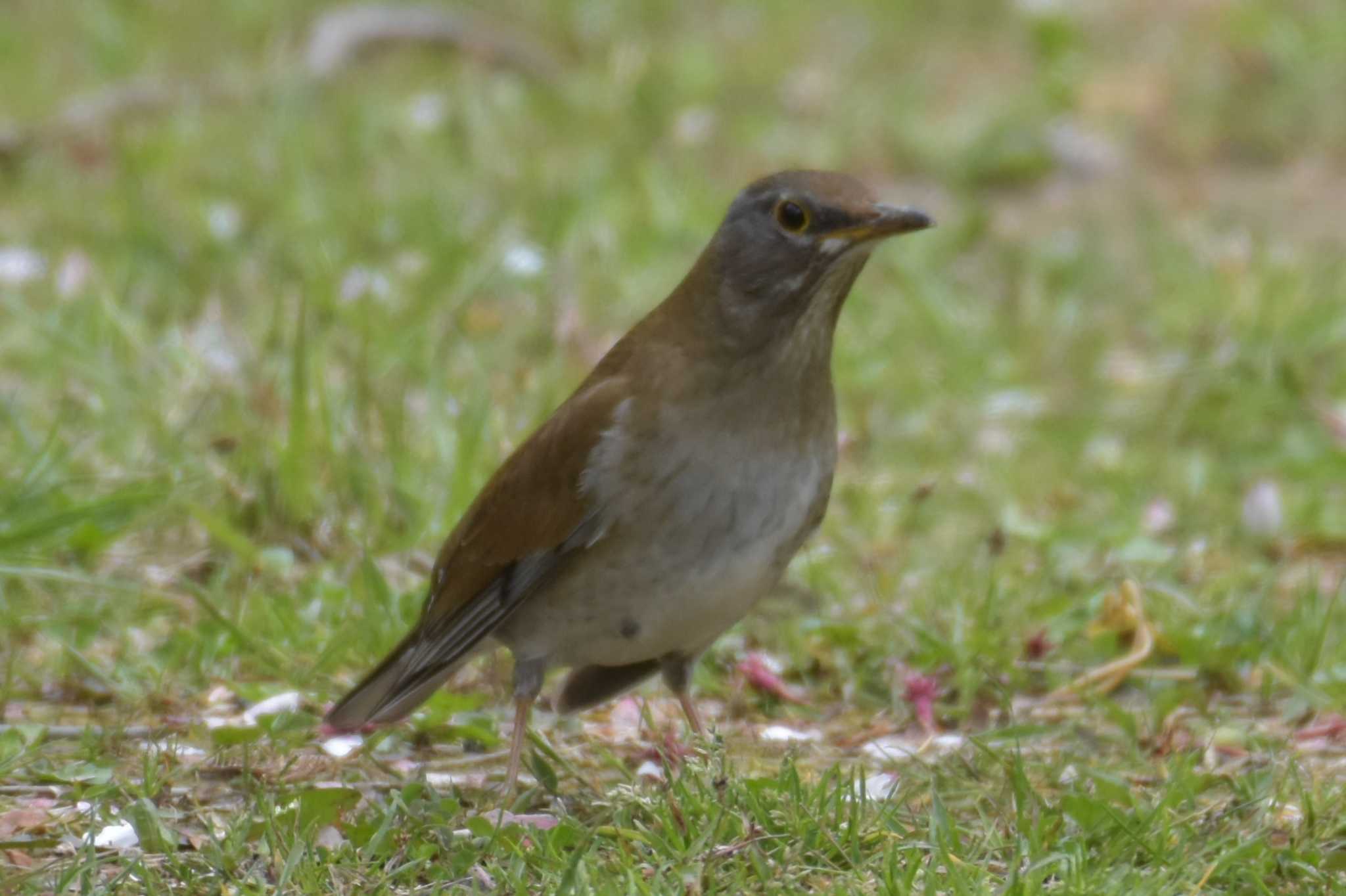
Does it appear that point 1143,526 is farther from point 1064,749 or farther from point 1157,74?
point 1157,74

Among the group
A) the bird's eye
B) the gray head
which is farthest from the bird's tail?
the bird's eye

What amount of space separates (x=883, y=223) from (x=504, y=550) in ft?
3.44

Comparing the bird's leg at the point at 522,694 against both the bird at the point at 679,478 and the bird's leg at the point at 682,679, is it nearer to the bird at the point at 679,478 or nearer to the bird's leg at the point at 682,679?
the bird at the point at 679,478

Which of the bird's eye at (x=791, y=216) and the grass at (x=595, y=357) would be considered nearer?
the grass at (x=595, y=357)

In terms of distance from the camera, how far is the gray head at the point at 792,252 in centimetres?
427

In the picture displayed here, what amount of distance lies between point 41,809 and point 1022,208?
6205 mm

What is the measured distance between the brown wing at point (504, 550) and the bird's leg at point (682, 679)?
14.7 inches

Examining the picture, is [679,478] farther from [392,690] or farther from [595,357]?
[595,357]

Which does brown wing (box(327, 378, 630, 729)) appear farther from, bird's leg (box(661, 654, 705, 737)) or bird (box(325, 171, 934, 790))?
bird's leg (box(661, 654, 705, 737))

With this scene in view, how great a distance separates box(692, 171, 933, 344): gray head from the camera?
14.0 feet

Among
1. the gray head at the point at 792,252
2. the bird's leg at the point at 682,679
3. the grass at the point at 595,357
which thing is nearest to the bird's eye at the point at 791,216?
the gray head at the point at 792,252

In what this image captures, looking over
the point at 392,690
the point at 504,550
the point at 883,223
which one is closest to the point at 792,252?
the point at 883,223

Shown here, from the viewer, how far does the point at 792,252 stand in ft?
14.3

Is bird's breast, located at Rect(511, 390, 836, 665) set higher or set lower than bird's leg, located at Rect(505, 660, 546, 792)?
higher
